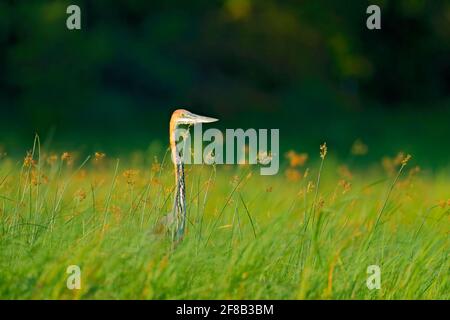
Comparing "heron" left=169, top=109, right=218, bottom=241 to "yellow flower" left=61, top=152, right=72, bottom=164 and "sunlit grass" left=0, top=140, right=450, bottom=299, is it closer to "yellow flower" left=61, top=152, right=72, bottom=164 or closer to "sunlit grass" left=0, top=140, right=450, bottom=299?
"sunlit grass" left=0, top=140, right=450, bottom=299

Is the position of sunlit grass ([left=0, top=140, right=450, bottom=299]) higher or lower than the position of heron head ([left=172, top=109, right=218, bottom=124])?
lower

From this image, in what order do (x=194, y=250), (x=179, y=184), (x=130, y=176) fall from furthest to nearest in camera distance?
(x=179, y=184)
(x=130, y=176)
(x=194, y=250)

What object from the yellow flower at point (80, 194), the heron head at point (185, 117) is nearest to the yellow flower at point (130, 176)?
the yellow flower at point (80, 194)

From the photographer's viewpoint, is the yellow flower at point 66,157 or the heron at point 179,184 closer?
the yellow flower at point 66,157

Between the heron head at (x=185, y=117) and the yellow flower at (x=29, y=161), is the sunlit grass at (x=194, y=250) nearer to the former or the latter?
the yellow flower at (x=29, y=161)

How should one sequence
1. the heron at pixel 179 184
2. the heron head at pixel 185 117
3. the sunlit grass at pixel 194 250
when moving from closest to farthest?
1. the sunlit grass at pixel 194 250
2. the heron at pixel 179 184
3. the heron head at pixel 185 117

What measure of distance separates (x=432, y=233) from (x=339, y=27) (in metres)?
11.9

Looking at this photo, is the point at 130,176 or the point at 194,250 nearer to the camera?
the point at 194,250

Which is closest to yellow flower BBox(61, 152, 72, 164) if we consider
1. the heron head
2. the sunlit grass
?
the sunlit grass

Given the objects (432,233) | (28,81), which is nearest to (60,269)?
(432,233)

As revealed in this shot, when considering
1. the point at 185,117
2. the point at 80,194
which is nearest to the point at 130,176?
the point at 80,194

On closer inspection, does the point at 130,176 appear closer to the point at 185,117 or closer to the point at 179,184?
the point at 179,184
